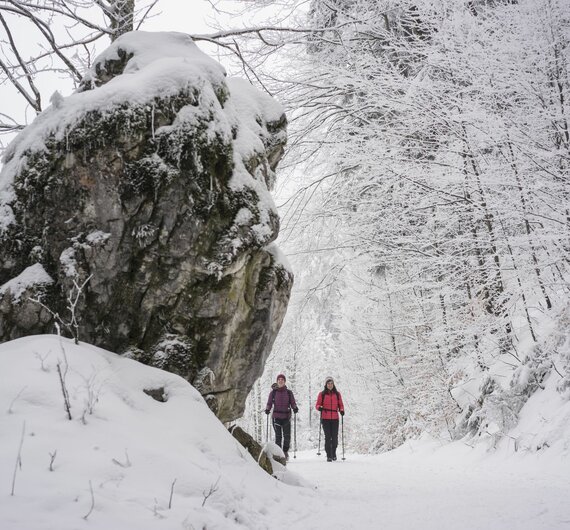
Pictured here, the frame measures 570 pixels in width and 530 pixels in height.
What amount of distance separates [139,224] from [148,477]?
235cm

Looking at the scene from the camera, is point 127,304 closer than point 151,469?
No

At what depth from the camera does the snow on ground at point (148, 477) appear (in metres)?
2.42

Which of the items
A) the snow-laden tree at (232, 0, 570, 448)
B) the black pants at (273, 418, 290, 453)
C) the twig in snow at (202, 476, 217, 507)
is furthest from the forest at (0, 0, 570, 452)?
the twig in snow at (202, 476, 217, 507)

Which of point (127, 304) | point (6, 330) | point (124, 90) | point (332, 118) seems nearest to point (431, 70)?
point (332, 118)

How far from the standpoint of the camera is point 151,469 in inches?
118

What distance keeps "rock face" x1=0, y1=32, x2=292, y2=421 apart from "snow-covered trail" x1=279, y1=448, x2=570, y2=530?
5.65ft

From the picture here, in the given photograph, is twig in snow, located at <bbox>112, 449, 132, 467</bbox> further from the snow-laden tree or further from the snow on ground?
the snow-laden tree

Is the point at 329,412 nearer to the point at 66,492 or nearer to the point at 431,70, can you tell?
the point at 431,70

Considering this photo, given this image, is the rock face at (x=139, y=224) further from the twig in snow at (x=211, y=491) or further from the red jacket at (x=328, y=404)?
the red jacket at (x=328, y=404)

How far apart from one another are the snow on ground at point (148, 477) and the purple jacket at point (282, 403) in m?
4.92

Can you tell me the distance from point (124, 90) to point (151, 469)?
3.30 metres

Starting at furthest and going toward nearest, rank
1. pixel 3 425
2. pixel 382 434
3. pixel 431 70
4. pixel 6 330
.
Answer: pixel 382 434 < pixel 431 70 < pixel 6 330 < pixel 3 425

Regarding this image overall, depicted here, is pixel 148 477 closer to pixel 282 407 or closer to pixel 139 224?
pixel 139 224

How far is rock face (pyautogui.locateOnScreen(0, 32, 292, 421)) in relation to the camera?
4344mm
